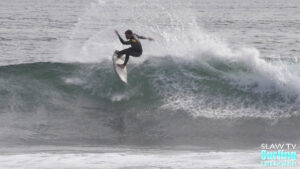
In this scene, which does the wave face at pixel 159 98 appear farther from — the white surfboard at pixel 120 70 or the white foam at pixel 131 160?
the white foam at pixel 131 160

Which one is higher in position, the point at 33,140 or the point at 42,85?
the point at 42,85

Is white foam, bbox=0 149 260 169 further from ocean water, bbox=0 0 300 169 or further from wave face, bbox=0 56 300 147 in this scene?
wave face, bbox=0 56 300 147

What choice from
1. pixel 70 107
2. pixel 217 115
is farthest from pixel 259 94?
pixel 70 107

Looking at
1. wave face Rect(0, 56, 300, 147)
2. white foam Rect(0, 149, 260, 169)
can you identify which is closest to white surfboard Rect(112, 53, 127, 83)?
wave face Rect(0, 56, 300, 147)

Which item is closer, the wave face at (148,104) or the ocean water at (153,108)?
the ocean water at (153,108)

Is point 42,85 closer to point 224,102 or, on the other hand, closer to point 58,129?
point 58,129

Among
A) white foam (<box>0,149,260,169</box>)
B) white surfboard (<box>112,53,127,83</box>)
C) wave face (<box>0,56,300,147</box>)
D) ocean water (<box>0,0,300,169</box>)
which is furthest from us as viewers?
white surfboard (<box>112,53,127,83</box>)

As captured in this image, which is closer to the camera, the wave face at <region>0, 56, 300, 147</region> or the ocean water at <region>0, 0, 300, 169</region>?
the ocean water at <region>0, 0, 300, 169</region>

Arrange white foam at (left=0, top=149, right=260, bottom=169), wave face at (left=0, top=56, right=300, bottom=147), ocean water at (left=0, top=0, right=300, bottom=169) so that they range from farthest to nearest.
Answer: wave face at (left=0, top=56, right=300, bottom=147)
ocean water at (left=0, top=0, right=300, bottom=169)
white foam at (left=0, top=149, right=260, bottom=169)

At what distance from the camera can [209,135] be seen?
13141 mm

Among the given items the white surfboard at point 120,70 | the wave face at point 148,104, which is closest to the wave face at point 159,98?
the wave face at point 148,104

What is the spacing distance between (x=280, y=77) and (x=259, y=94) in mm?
903

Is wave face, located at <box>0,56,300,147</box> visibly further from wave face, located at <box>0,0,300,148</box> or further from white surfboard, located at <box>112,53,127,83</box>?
white surfboard, located at <box>112,53,127,83</box>

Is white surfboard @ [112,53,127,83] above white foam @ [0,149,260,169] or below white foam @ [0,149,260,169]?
above
